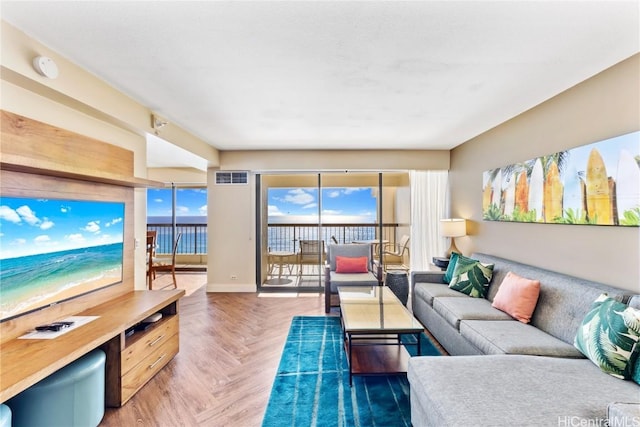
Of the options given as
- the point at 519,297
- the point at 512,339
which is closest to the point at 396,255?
the point at 519,297

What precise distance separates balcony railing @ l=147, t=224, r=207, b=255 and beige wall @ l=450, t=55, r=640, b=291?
611 cm

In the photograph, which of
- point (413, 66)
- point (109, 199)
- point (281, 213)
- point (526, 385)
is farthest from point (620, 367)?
point (281, 213)

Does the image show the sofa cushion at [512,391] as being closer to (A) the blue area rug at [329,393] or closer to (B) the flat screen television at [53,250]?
(A) the blue area rug at [329,393]

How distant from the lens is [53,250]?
6.67 feet

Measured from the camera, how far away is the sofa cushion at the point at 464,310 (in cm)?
270

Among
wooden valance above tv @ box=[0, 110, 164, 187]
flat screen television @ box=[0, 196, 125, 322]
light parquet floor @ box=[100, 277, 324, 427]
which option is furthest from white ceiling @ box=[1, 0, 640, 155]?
light parquet floor @ box=[100, 277, 324, 427]

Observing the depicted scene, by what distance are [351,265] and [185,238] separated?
470 cm

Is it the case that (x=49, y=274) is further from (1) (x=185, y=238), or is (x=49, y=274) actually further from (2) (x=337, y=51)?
(1) (x=185, y=238)

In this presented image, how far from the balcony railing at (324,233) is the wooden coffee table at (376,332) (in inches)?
103

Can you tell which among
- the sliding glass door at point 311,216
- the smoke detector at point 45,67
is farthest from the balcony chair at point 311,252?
the smoke detector at point 45,67

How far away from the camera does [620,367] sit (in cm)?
171

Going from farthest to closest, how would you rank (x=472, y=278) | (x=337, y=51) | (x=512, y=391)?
1. (x=472, y=278)
2. (x=337, y=51)
3. (x=512, y=391)

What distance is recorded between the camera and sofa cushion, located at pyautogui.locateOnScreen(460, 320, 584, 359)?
2078 millimetres

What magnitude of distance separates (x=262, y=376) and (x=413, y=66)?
2.78m
